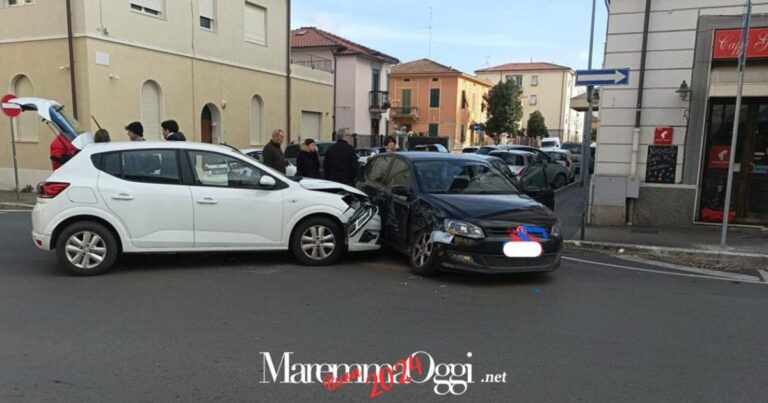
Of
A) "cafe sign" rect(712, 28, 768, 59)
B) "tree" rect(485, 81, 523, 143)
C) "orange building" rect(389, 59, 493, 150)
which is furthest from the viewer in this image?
"orange building" rect(389, 59, 493, 150)

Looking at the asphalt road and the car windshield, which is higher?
the car windshield

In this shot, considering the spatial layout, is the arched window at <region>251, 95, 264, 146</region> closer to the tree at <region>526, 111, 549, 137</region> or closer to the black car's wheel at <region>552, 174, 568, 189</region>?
the black car's wheel at <region>552, 174, 568, 189</region>

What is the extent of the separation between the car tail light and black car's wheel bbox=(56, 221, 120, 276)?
1.34 ft

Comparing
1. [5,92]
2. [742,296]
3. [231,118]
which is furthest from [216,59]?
[742,296]

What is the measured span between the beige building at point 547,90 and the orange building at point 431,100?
19.3 meters

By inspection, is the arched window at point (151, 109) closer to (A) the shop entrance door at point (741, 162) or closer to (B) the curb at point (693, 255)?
(B) the curb at point (693, 255)

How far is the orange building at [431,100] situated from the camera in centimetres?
5372

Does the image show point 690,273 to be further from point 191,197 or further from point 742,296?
point 191,197

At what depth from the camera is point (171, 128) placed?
939cm

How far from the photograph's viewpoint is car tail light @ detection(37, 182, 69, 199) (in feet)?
20.8

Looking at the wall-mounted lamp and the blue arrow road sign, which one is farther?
the wall-mounted lamp

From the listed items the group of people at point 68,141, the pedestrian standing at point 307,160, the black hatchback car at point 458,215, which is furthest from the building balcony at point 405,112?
the black hatchback car at point 458,215

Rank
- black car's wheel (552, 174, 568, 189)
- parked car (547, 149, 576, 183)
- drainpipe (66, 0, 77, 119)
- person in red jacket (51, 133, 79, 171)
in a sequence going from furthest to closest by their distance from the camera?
1. parked car (547, 149, 576, 183)
2. black car's wheel (552, 174, 568, 189)
3. drainpipe (66, 0, 77, 119)
4. person in red jacket (51, 133, 79, 171)

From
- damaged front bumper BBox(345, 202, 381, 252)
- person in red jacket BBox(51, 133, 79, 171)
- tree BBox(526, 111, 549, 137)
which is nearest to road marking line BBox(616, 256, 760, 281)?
damaged front bumper BBox(345, 202, 381, 252)
